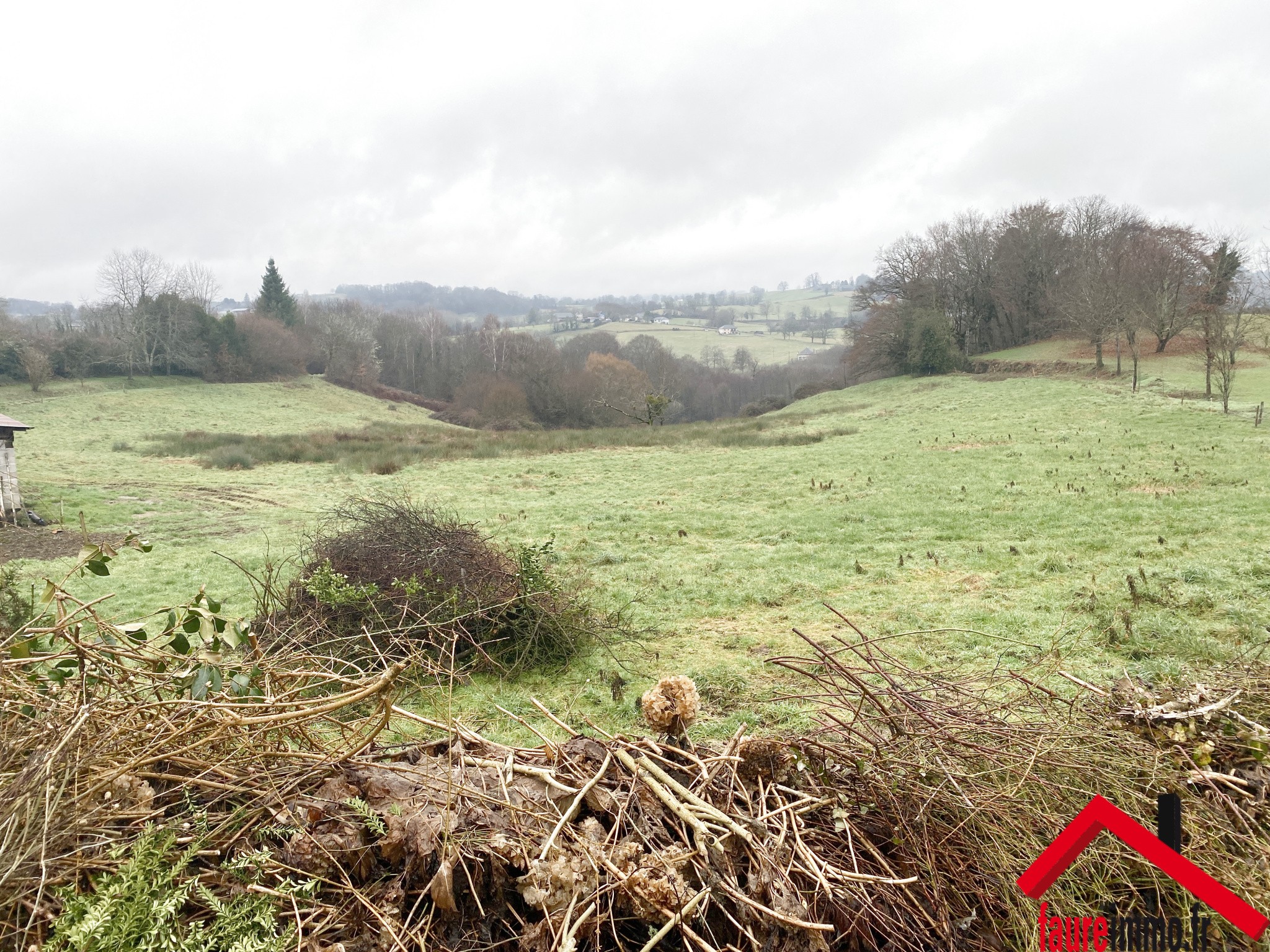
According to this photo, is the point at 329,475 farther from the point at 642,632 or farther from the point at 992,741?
the point at 992,741

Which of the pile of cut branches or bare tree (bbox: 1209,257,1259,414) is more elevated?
bare tree (bbox: 1209,257,1259,414)

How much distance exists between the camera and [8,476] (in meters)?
15.8

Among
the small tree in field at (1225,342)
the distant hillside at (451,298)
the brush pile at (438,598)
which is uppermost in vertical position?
the distant hillside at (451,298)

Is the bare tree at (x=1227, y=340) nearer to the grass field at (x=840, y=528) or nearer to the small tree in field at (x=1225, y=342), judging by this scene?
the small tree in field at (x=1225, y=342)

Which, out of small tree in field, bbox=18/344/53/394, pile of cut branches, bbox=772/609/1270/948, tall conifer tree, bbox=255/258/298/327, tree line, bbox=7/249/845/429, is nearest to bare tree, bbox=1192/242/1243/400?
tree line, bbox=7/249/845/429

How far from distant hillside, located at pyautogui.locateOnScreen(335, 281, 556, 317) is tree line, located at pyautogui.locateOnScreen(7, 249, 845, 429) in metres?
94.3

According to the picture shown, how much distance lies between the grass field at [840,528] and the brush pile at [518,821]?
8.86 ft

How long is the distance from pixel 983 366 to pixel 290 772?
52046 mm

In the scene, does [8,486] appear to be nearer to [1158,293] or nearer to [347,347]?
[1158,293]

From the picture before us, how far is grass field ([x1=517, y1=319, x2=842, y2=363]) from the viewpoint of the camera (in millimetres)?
104812

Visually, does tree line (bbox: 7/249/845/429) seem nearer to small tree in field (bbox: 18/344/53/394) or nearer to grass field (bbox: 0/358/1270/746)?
small tree in field (bbox: 18/344/53/394)

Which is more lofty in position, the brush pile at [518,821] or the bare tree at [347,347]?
the bare tree at [347,347]

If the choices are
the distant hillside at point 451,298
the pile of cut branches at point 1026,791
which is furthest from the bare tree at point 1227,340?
the distant hillside at point 451,298

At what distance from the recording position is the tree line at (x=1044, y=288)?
35.8 meters
